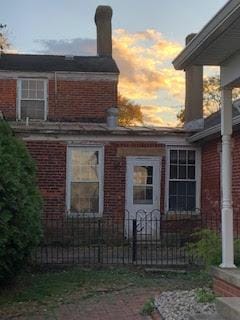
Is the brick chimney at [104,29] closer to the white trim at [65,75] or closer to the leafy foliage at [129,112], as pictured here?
the white trim at [65,75]

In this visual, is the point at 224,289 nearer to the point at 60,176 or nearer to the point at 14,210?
the point at 14,210

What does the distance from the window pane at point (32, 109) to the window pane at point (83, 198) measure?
4545 millimetres

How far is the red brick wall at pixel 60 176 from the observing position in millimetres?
16828

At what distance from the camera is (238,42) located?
7.35 meters

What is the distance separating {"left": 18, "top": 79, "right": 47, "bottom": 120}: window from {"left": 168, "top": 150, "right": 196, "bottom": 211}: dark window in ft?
18.3

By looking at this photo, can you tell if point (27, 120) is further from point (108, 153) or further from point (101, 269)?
point (101, 269)

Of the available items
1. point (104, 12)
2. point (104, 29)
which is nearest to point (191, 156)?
point (104, 29)

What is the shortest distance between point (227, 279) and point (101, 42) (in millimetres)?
17468

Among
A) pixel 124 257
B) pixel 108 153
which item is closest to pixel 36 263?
pixel 124 257

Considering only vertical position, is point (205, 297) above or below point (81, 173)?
below

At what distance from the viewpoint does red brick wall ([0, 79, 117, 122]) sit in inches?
822

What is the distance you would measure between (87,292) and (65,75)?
41.1 feet

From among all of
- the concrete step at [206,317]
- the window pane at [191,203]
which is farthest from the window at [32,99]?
the concrete step at [206,317]

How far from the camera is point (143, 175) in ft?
56.9
